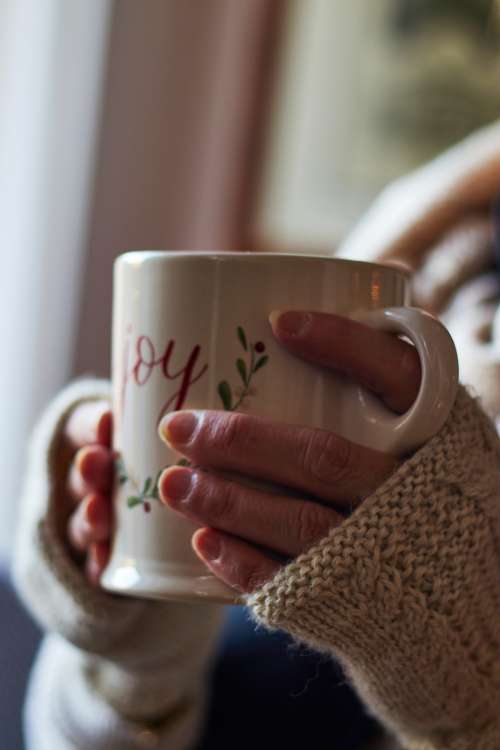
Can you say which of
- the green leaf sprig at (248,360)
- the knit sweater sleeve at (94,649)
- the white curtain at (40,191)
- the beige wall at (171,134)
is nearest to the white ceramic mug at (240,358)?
the green leaf sprig at (248,360)

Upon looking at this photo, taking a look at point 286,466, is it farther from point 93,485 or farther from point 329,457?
point 93,485

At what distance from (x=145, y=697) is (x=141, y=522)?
0.78 ft

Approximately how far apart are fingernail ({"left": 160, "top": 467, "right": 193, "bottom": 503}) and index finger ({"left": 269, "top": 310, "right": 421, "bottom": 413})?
74 millimetres

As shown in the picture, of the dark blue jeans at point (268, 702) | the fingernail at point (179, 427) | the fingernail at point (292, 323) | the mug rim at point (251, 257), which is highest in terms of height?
the mug rim at point (251, 257)

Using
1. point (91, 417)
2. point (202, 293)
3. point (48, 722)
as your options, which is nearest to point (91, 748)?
point (48, 722)

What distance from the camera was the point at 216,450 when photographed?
39 cm

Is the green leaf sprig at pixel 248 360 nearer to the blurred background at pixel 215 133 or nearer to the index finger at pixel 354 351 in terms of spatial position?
the index finger at pixel 354 351

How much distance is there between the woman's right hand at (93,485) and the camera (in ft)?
1.58

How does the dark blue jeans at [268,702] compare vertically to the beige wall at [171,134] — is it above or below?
below

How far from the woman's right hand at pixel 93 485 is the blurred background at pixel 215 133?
75cm

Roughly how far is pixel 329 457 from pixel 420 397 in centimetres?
5

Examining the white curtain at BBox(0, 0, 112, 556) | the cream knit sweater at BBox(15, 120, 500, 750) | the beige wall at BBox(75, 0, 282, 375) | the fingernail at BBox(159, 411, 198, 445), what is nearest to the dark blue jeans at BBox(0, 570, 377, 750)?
the cream knit sweater at BBox(15, 120, 500, 750)

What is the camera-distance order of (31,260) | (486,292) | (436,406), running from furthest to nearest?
(31,260) → (486,292) → (436,406)

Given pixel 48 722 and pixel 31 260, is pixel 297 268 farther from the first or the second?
pixel 31 260
